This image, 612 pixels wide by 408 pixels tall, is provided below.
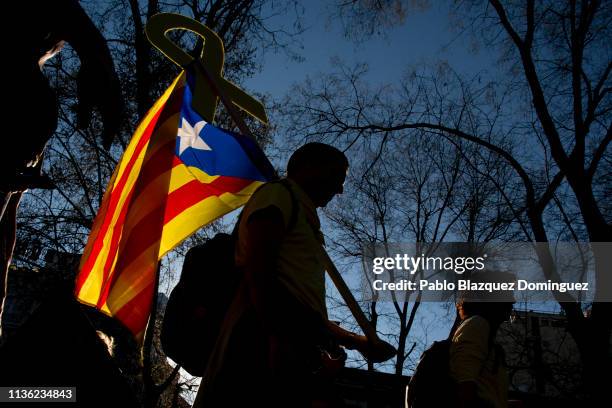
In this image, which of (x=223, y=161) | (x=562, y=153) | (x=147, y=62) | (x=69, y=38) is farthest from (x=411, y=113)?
(x=69, y=38)

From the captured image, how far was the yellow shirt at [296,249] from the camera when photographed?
1.82 m

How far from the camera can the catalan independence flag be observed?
94.7 inches

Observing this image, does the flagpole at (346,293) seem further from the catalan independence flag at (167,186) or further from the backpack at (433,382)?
the backpack at (433,382)

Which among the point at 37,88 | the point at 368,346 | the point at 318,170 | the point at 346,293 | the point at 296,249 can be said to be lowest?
the point at 368,346

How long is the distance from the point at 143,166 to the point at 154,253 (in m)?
0.57

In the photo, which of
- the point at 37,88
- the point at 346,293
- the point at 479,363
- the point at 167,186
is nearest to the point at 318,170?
the point at 346,293

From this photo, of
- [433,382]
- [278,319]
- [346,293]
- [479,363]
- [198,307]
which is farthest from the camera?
[433,382]

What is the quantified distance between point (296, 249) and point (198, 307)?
44 cm

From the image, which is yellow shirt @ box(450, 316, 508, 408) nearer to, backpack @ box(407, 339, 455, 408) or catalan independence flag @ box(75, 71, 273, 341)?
A: backpack @ box(407, 339, 455, 408)

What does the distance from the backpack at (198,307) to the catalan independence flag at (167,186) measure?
0.49m

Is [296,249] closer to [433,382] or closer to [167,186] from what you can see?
[167,186]

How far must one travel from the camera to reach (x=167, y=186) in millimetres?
2582

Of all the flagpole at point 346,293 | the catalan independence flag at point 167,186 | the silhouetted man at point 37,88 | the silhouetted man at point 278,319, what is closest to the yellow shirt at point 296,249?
the silhouetted man at point 278,319

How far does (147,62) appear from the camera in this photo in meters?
11.5
